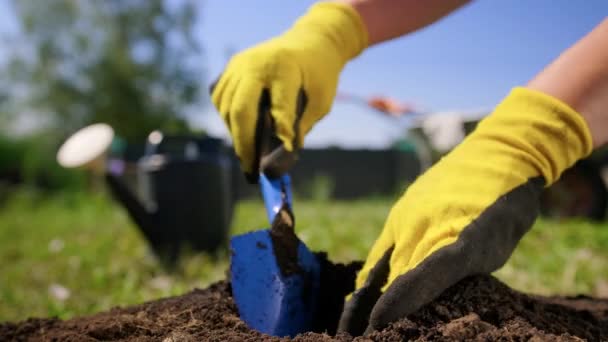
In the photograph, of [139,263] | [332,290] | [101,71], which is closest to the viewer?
[332,290]

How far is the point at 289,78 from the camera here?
1223 millimetres

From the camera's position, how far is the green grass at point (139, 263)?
7.68 ft

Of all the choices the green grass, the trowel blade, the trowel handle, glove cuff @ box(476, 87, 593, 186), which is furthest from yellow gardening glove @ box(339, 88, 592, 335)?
the green grass

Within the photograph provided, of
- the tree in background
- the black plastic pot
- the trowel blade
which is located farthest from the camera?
the tree in background

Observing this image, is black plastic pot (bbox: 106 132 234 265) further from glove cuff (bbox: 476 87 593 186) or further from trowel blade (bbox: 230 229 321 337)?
glove cuff (bbox: 476 87 593 186)

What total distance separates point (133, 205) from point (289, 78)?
6.62 feet

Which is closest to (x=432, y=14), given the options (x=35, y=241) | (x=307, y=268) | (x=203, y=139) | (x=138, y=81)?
(x=307, y=268)

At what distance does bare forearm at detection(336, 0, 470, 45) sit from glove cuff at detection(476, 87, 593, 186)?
43cm

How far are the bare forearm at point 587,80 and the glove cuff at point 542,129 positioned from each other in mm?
20

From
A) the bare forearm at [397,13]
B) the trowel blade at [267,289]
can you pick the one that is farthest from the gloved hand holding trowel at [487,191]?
→ the bare forearm at [397,13]

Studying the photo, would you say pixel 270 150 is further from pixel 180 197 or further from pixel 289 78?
pixel 180 197

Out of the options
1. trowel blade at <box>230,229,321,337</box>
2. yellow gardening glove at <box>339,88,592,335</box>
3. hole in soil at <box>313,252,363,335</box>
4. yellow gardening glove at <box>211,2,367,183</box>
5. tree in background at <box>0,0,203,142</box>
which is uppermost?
yellow gardening glove at <box>211,2,367,183</box>

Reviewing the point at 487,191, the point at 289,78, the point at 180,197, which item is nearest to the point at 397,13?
the point at 289,78

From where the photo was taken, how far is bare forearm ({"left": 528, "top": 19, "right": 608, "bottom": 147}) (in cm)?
99
